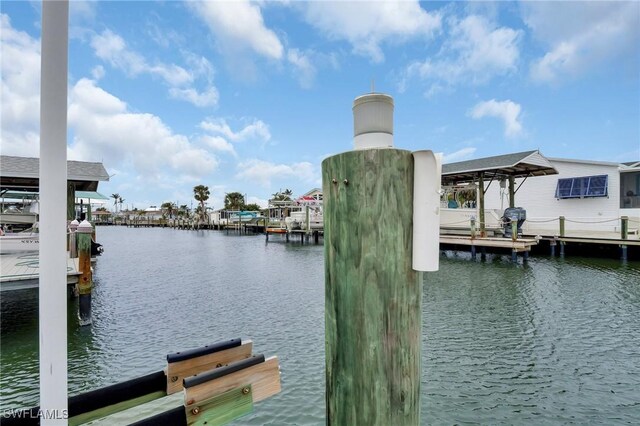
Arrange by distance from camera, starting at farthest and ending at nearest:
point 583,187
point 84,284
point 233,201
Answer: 1. point 233,201
2. point 583,187
3. point 84,284

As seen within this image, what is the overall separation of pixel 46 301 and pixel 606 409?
5311 millimetres

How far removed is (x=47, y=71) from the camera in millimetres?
954

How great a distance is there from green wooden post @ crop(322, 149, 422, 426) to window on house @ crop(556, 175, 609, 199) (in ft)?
84.3

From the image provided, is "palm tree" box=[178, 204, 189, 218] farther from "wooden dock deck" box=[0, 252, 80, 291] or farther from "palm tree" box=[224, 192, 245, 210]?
"wooden dock deck" box=[0, 252, 80, 291]

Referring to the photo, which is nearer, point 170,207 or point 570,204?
point 570,204

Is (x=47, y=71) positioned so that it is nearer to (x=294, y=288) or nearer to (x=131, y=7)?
(x=131, y=7)

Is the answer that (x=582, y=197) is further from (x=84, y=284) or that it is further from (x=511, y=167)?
(x=84, y=284)

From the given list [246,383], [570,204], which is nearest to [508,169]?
[570,204]

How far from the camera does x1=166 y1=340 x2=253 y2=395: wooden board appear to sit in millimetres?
2275

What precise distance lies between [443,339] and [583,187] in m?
21.8

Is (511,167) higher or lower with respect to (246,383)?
higher

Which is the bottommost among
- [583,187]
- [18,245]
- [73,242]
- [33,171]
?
[18,245]

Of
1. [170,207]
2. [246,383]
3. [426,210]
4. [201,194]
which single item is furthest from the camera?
[170,207]

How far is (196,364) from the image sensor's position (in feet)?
7.66
